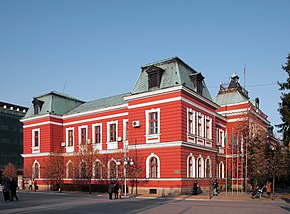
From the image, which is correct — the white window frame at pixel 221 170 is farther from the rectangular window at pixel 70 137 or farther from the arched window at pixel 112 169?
the rectangular window at pixel 70 137

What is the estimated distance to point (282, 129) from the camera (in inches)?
1550

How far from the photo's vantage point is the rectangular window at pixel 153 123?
35969mm

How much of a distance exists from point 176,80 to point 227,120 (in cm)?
1841

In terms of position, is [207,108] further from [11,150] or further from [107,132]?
[11,150]

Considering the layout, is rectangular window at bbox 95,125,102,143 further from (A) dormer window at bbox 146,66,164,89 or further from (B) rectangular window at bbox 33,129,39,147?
(A) dormer window at bbox 146,66,164,89

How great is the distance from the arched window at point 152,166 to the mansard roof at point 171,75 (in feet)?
22.9

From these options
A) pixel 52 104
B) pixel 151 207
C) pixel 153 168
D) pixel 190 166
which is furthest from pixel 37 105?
pixel 151 207

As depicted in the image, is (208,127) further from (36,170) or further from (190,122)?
(36,170)

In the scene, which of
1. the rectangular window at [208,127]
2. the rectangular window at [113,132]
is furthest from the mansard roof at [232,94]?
the rectangular window at [113,132]

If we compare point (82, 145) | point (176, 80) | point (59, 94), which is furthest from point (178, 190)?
point (59, 94)

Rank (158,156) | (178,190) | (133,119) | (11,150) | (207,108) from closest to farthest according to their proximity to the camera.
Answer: (178,190)
(158,156)
(133,119)
(207,108)
(11,150)

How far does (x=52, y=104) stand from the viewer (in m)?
48.6

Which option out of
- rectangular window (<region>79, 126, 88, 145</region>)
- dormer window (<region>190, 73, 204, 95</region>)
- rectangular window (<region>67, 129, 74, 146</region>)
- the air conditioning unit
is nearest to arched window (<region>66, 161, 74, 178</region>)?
rectangular window (<region>67, 129, 74, 146</region>)

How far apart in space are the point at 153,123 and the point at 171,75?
17.4ft
